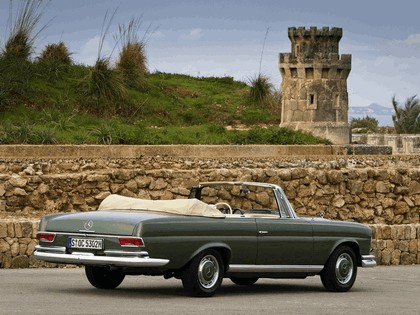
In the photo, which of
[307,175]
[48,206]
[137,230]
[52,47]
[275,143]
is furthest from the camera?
[52,47]

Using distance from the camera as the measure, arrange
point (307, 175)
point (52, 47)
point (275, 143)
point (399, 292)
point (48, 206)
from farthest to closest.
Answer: point (52, 47) < point (275, 143) < point (307, 175) < point (48, 206) < point (399, 292)

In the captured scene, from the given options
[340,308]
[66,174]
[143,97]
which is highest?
[143,97]

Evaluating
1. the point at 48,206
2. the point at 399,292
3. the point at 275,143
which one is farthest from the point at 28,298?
the point at 275,143

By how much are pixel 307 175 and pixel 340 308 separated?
15655 mm

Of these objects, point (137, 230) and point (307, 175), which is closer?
point (137, 230)

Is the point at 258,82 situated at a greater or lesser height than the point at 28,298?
greater

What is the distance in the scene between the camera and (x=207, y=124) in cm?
3409

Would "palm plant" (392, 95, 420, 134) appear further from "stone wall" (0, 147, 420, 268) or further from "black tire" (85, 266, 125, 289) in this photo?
"black tire" (85, 266, 125, 289)

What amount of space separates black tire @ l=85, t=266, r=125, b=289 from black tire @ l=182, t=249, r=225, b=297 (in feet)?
3.81

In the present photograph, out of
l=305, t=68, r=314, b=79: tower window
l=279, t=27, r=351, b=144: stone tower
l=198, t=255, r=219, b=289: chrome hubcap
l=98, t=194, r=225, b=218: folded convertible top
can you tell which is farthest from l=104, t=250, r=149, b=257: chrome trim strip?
l=305, t=68, r=314, b=79: tower window

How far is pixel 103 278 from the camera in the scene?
1489 centimetres

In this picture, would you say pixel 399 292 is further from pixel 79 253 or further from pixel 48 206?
pixel 48 206

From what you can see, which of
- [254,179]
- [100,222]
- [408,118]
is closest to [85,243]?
[100,222]

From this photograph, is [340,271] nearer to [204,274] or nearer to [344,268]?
[344,268]
